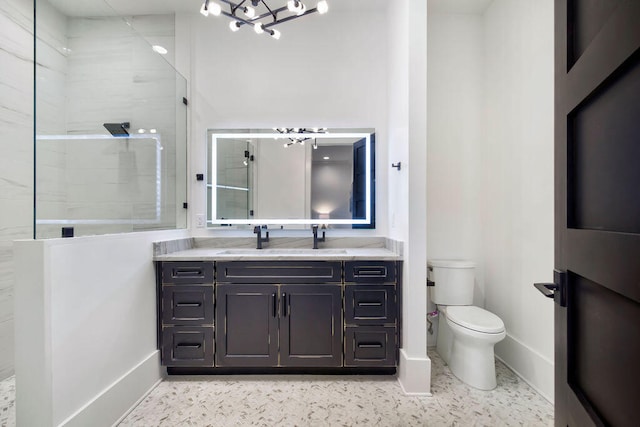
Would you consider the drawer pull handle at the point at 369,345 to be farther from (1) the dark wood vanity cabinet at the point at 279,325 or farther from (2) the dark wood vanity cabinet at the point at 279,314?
(1) the dark wood vanity cabinet at the point at 279,325

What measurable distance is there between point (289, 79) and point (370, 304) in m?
2.11

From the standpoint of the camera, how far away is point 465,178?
249 centimetres

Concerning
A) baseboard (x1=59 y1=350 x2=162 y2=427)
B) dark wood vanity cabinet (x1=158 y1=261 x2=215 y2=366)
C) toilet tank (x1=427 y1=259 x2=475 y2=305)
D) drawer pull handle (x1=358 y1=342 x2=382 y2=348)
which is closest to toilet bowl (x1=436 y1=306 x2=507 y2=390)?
toilet tank (x1=427 y1=259 x2=475 y2=305)

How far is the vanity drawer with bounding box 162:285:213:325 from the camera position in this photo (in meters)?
2.00

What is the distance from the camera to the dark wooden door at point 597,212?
52 cm

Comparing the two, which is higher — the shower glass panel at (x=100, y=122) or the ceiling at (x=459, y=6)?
the ceiling at (x=459, y=6)

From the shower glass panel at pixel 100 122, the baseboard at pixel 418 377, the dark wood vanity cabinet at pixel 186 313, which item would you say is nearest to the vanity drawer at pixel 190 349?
the dark wood vanity cabinet at pixel 186 313

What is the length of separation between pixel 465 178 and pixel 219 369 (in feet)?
8.62

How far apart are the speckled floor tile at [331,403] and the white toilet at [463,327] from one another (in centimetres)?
11

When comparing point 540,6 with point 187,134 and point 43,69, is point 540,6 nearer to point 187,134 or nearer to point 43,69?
point 187,134

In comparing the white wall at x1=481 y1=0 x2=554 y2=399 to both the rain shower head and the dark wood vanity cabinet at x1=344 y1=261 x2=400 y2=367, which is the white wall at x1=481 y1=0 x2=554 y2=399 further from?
the rain shower head

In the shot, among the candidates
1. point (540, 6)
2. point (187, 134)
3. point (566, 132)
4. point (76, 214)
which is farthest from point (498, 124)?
point (76, 214)

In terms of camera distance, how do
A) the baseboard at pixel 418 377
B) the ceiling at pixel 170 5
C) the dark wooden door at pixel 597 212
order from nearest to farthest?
the dark wooden door at pixel 597 212 → the baseboard at pixel 418 377 → the ceiling at pixel 170 5

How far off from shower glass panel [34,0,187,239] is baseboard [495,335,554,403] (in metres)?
2.97
